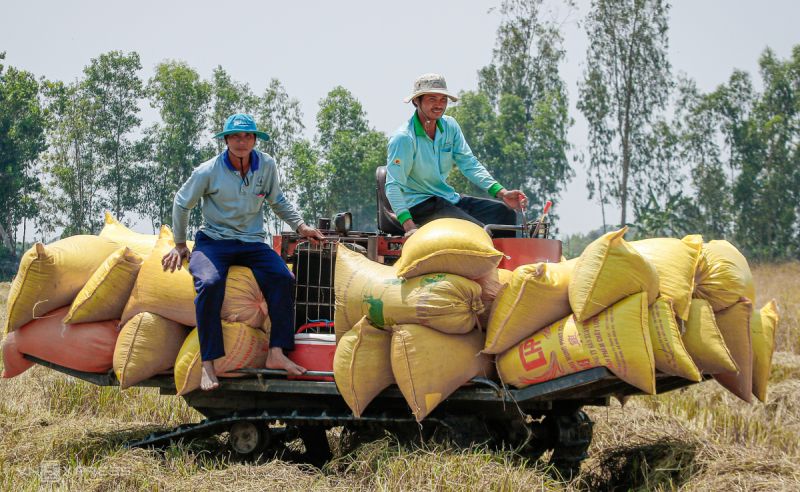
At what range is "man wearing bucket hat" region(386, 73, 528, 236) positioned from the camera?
6.25 m

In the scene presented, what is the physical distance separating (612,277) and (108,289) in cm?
319

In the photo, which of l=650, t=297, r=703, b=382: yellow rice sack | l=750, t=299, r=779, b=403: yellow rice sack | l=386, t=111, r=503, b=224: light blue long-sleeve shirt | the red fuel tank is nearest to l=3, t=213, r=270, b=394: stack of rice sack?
l=386, t=111, r=503, b=224: light blue long-sleeve shirt

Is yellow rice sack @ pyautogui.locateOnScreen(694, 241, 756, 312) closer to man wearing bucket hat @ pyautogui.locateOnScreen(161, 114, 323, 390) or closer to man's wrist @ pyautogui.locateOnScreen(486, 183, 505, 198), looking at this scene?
man's wrist @ pyautogui.locateOnScreen(486, 183, 505, 198)

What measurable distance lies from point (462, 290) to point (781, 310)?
9912 mm

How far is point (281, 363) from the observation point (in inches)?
226

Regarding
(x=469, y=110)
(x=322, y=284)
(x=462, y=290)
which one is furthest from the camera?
(x=469, y=110)

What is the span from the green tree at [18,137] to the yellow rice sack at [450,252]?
104 ft

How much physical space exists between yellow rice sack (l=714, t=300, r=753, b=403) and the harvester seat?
87.6 inches

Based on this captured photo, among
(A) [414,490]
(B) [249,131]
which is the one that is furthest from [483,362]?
(B) [249,131]

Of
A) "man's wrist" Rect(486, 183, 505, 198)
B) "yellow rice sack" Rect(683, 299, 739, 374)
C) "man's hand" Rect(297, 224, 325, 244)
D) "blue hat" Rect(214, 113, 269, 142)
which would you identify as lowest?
"yellow rice sack" Rect(683, 299, 739, 374)

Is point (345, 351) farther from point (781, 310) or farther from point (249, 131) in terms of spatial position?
point (781, 310)

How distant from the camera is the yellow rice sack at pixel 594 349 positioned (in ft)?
15.8

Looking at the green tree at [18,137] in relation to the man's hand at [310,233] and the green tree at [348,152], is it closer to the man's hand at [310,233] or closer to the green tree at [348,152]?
the green tree at [348,152]

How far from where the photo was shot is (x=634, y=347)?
4.80 m
